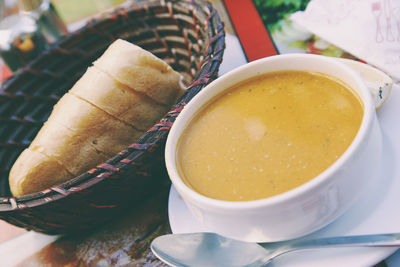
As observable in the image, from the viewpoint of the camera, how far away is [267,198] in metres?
0.50

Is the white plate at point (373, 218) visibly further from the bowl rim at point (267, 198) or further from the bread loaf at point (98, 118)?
the bread loaf at point (98, 118)

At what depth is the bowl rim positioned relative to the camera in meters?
0.48

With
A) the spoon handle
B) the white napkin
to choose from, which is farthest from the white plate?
the white napkin

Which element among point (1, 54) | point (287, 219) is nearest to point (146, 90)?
point (287, 219)

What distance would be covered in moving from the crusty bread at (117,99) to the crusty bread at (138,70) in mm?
16

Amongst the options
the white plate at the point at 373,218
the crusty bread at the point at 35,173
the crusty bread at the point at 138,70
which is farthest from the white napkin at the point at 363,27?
the crusty bread at the point at 35,173

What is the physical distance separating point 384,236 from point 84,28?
107 cm

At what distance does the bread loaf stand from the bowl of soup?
27 cm

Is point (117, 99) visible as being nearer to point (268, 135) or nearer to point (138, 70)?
point (138, 70)

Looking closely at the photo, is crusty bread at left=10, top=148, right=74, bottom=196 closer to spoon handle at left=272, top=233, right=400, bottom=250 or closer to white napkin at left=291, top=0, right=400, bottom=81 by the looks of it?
spoon handle at left=272, top=233, right=400, bottom=250

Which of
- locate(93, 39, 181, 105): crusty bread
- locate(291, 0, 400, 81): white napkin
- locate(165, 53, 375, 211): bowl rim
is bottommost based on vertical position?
locate(291, 0, 400, 81): white napkin

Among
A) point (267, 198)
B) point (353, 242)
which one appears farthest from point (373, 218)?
point (267, 198)

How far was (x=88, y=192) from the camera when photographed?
0.69m

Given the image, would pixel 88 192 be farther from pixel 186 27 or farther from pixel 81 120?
pixel 186 27
